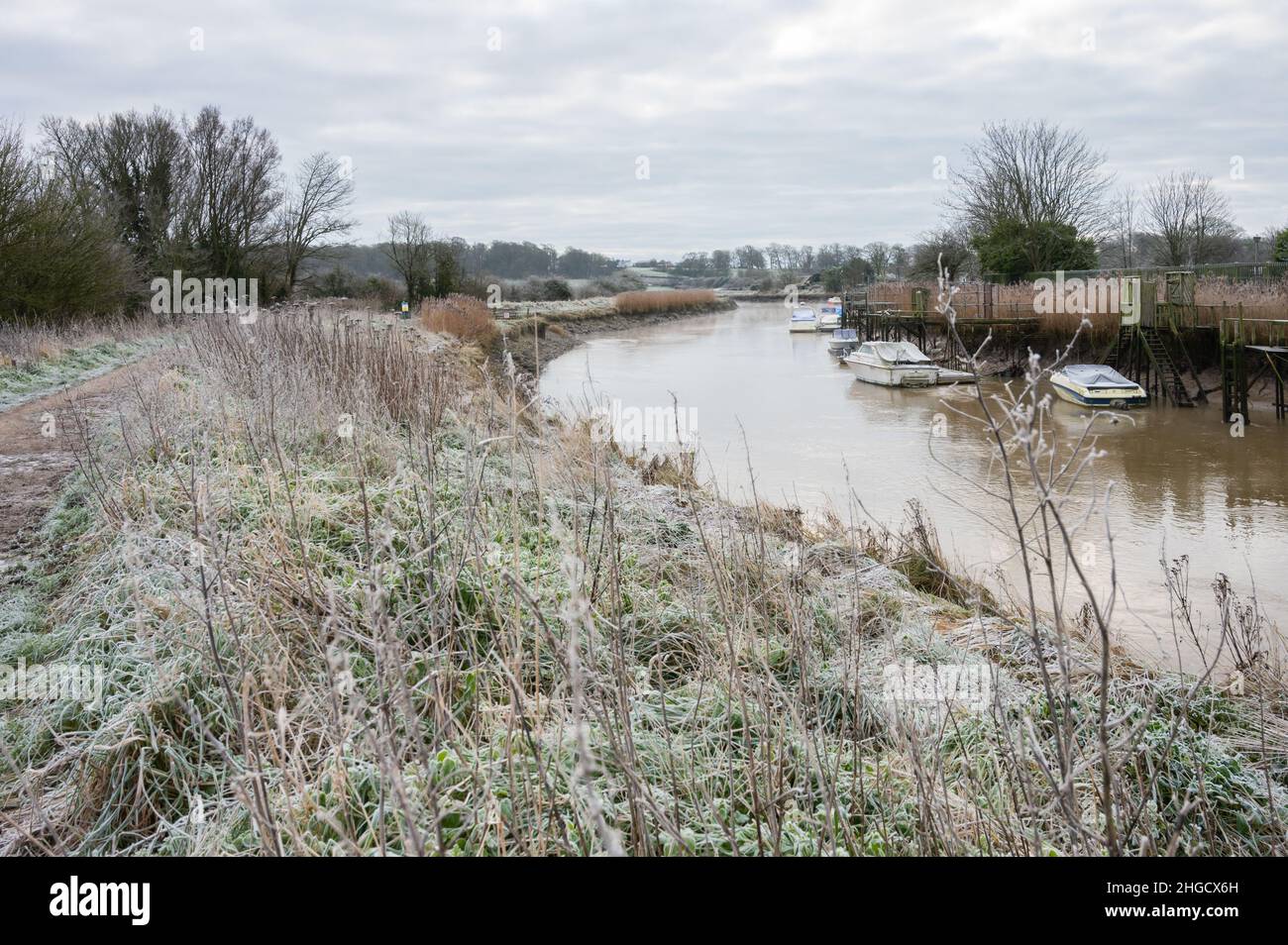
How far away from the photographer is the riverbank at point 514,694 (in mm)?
2184

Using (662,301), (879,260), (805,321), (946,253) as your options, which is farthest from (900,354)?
(879,260)

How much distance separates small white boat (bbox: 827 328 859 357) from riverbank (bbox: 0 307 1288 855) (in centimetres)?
3194

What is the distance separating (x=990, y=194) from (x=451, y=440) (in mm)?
42579

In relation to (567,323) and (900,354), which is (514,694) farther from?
(567,323)

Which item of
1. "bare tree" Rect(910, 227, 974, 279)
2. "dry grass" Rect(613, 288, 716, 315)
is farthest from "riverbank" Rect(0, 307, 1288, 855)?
"dry grass" Rect(613, 288, 716, 315)

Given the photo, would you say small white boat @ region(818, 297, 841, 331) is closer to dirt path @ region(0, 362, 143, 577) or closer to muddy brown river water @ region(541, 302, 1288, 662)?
muddy brown river water @ region(541, 302, 1288, 662)

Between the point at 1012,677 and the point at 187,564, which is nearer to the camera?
the point at 187,564

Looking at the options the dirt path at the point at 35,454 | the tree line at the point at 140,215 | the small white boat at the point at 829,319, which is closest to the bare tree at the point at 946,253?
the small white boat at the point at 829,319

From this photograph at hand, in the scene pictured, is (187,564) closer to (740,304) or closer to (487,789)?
(487,789)

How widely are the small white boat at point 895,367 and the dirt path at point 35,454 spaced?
20597mm

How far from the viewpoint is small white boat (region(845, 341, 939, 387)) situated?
26.6m

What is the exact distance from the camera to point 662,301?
7131 centimetres
